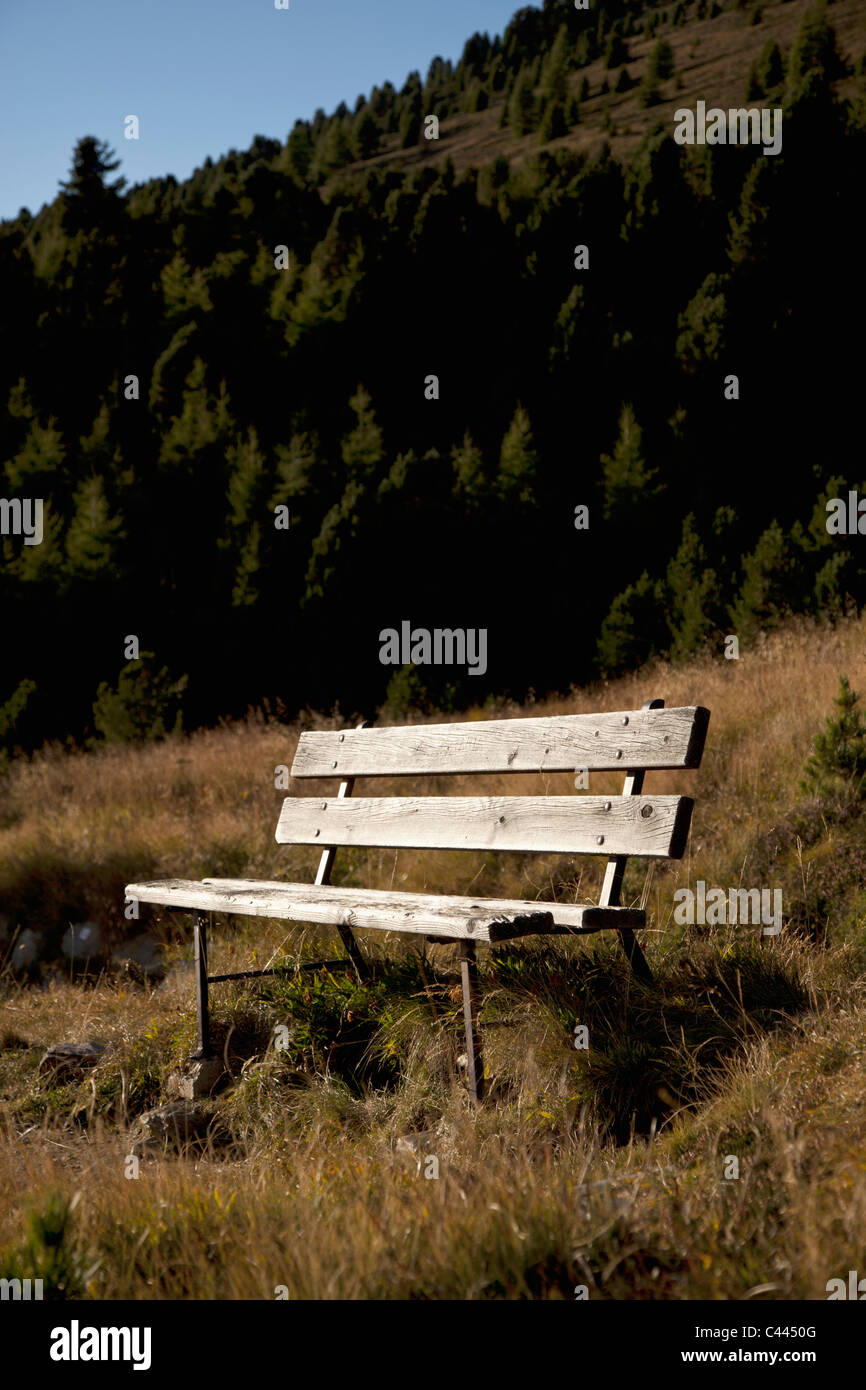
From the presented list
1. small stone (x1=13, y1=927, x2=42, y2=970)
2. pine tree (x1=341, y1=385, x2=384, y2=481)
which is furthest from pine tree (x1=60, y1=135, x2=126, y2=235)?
small stone (x1=13, y1=927, x2=42, y2=970)

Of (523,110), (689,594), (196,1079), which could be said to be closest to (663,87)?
(523,110)

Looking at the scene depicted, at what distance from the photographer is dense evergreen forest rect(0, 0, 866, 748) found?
1645cm

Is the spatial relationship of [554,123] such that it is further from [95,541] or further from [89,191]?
[95,541]

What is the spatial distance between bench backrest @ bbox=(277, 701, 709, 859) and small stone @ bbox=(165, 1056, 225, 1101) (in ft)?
3.44

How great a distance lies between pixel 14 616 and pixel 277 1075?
50.3 feet

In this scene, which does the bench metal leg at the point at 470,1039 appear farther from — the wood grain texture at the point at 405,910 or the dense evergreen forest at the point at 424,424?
the dense evergreen forest at the point at 424,424

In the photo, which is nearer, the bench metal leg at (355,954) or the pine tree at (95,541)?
the bench metal leg at (355,954)

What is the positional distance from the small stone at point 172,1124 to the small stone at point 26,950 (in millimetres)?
3072

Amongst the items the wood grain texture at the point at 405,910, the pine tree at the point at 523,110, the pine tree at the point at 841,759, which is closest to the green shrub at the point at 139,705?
the wood grain texture at the point at 405,910

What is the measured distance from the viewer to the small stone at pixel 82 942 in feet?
21.2

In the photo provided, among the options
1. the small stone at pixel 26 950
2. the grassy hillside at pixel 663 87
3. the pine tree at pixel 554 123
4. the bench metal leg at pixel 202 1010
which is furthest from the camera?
the pine tree at pixel 554 123

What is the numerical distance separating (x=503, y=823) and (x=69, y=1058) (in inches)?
80.1

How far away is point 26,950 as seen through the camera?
6.60 metres
